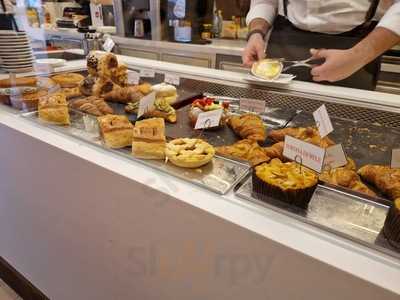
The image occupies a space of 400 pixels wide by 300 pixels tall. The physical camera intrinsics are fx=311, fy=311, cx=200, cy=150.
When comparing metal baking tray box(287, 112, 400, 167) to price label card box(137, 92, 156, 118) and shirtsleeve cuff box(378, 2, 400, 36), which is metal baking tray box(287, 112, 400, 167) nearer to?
shirtsleeve cuff box(378, 2, 400, 36)

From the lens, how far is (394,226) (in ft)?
1.71

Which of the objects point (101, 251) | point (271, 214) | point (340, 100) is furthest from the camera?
point (340, 100)

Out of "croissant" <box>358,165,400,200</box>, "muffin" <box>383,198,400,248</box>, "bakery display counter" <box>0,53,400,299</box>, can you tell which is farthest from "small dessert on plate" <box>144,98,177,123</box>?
"muffin" <box>383,198,400,248</box>

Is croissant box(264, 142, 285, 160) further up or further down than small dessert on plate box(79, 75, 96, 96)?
→ further down

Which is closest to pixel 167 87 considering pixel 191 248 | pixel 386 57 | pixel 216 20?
pixel 191 248

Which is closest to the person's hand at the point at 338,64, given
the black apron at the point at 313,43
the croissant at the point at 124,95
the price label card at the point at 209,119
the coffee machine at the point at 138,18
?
the black apron at the point at 313,43

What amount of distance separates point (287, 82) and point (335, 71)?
17 cm

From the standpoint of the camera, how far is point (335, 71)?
3.80ft

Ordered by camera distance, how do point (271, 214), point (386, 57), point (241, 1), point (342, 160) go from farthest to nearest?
point (241, 1)
point (386, 57)
point (342, 160)
point (271, 214)

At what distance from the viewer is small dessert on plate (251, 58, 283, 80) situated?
1.26 meters

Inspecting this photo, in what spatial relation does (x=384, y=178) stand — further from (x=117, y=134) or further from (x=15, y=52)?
(x=15, y=52)

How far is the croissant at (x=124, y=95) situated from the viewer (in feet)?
4.14

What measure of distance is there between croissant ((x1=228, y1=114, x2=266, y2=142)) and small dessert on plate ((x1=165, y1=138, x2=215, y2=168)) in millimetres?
207

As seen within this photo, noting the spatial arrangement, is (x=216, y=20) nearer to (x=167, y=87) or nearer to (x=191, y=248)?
(x=167, y=87)
